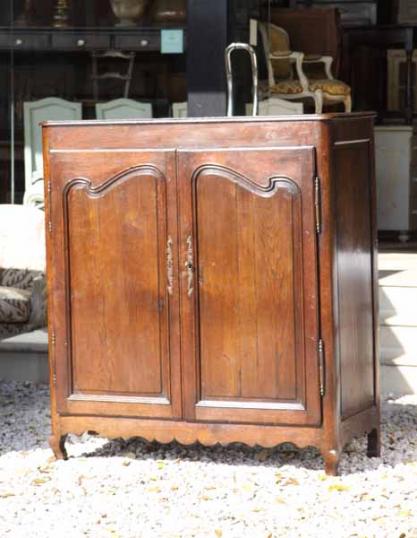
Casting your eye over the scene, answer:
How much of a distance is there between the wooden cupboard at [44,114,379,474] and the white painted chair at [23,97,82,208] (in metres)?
2.41

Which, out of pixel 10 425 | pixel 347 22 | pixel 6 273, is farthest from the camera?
pixel 347 22

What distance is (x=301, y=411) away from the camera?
4.53 m

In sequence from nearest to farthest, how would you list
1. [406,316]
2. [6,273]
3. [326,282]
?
[326,282] < [406,316] < [6,273]

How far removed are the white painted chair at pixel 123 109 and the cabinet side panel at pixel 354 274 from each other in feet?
8.07

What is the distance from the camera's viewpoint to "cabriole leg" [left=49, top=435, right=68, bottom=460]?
4.85m

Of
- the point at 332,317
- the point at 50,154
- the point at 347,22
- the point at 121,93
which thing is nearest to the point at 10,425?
the point at 50,154

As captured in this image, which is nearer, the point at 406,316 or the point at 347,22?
the point at 406,316

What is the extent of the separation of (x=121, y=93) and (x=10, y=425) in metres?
2.20

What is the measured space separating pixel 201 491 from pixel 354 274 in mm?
910

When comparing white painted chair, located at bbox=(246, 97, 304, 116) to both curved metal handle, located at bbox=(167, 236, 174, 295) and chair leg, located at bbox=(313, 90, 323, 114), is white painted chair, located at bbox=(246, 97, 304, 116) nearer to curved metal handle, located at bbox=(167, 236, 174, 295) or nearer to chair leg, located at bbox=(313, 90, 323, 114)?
chair leg, located at bbox=(313, 90, 323, 114)

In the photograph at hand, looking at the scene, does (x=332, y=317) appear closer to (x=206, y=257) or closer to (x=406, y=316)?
(x=206, y=257)

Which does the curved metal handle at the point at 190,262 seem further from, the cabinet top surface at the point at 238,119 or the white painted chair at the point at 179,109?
the white painted chair at the point at 179,109

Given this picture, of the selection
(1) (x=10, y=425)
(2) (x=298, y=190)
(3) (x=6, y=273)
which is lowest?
(1) (x=10, y=425)

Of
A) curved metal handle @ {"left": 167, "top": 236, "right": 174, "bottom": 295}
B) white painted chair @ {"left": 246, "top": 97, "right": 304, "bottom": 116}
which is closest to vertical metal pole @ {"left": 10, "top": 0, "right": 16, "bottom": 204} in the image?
white painted chair @ {"left": 246, "top": 97, "right": 304, "bottom": 116}
